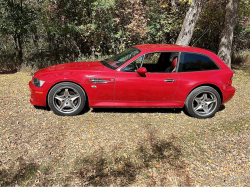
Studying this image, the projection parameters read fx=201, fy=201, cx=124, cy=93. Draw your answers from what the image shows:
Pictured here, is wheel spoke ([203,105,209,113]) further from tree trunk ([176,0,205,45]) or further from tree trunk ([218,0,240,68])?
tree trunk ([218,0,240,68])

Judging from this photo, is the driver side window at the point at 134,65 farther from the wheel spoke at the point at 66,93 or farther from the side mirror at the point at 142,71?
the wheel spoke at the point at 66,93

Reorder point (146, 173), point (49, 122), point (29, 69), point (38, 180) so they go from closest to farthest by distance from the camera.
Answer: point (38, 180) → point (146, 173) → point (49, 122) → point (29, 69)

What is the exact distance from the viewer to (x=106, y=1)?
27.9ft

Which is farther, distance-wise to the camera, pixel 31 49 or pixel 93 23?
pixel 31 49

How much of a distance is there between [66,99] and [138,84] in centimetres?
162

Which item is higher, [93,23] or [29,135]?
[93,23]

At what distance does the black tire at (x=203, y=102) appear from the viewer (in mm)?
4617

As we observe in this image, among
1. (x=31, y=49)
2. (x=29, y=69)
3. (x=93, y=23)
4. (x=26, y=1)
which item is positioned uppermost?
(x=26, y=1)

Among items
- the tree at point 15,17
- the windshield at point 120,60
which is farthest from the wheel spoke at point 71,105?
the tree at point 15,17

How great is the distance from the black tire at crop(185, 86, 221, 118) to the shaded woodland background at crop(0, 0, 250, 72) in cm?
545

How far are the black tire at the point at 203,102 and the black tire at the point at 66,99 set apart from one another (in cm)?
245

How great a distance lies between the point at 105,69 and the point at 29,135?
6.74 ft

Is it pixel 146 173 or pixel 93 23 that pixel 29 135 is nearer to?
pixel 146 173

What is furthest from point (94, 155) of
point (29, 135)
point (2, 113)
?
point (2, 113)
